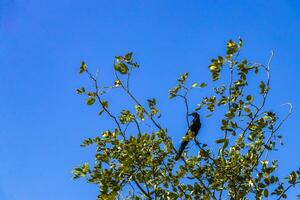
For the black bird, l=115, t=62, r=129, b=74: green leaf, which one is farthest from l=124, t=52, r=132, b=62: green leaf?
the black bird

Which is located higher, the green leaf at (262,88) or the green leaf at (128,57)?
the green leaf at (128,57)

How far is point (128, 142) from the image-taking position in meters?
11.0

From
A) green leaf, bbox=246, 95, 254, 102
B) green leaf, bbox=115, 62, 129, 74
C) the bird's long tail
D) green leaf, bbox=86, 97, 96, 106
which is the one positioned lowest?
the bird's long tail

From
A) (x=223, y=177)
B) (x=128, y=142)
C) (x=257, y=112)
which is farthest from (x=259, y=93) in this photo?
(x=128, y=142)

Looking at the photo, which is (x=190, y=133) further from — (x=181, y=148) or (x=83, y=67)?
(x=83, y=67)

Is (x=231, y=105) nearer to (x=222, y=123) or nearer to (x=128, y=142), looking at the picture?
(x=222, y=123)

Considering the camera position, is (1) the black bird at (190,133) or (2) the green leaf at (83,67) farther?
(2) the green leaf at (83,67)

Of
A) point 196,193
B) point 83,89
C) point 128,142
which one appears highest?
point 83,89

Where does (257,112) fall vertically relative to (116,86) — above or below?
below

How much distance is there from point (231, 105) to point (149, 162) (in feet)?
6.27

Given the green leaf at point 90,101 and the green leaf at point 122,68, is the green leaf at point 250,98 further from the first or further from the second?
the green leaf at point 90,101

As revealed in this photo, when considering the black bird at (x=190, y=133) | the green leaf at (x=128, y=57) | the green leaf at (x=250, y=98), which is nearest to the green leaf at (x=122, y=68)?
the green leaf at (x=128, y=57)

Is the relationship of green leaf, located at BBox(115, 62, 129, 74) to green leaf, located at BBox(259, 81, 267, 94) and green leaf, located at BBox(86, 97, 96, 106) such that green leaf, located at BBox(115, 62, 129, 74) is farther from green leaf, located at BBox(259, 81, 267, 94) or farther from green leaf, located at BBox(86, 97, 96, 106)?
green leaf, located at BBox(259, 81, 267, 94)

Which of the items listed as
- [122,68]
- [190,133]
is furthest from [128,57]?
[190,133]
